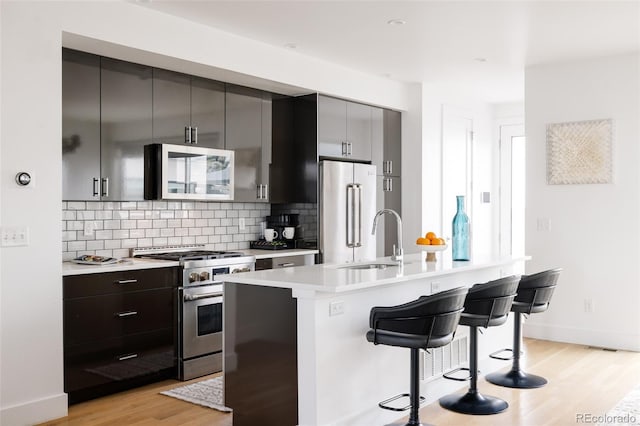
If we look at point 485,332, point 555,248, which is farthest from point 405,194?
point 485,332

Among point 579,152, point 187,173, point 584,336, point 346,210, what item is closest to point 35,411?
point 187,173

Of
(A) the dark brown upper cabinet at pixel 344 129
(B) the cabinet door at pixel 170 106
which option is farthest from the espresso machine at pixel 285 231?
(B) the cabinet door at pixel 170 106

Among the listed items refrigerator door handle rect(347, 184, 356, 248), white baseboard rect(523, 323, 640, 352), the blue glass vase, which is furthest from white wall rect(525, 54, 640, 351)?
the blue glass vase

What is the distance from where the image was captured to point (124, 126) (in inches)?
182

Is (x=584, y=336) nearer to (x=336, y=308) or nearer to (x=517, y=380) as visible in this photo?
(x=517, y=380)

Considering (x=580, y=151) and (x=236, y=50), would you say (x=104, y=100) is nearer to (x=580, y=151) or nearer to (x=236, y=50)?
(x=236, y=50)

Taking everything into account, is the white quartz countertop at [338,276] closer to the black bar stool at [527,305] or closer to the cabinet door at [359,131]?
the black bar stool at [527,305]

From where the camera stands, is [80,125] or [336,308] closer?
[336,308]

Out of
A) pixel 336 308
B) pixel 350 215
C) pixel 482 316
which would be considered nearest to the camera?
pixel 336 308

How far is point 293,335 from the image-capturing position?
10.5 ft

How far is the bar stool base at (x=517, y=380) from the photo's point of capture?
14.5 ft

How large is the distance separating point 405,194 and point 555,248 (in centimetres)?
176

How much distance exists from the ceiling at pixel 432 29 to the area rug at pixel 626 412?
108 inches

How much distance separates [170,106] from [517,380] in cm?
339
